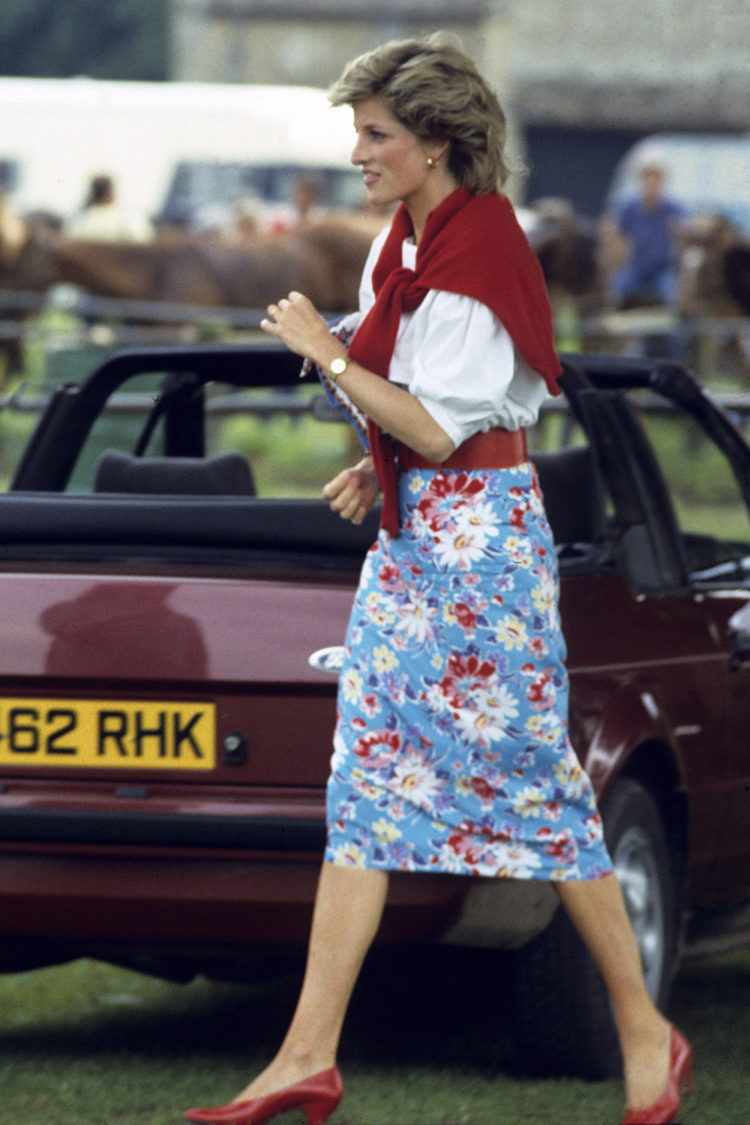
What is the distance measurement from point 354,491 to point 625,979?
36.2 inches

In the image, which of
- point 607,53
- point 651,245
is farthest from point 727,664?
point 607,53

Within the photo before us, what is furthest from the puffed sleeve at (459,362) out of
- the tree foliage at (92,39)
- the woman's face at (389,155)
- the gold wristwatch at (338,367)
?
the tree foliage at (92,39)

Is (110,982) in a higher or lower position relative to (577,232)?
lower

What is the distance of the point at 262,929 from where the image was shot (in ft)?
12.8

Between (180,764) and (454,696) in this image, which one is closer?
(454,696)

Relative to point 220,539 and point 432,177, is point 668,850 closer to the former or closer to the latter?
point 220,539

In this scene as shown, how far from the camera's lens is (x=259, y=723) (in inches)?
154

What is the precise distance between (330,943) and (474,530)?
2.29ft

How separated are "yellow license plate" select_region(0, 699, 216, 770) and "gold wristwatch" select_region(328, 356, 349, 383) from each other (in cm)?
72

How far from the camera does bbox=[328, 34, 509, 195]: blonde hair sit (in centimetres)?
356

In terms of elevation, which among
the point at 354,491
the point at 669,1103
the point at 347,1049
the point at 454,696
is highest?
the point at 354,491

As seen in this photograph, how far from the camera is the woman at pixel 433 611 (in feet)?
11.7

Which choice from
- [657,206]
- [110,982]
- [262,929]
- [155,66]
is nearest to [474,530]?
[262,929]

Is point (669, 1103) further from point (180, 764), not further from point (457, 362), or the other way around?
point (457, 362)
